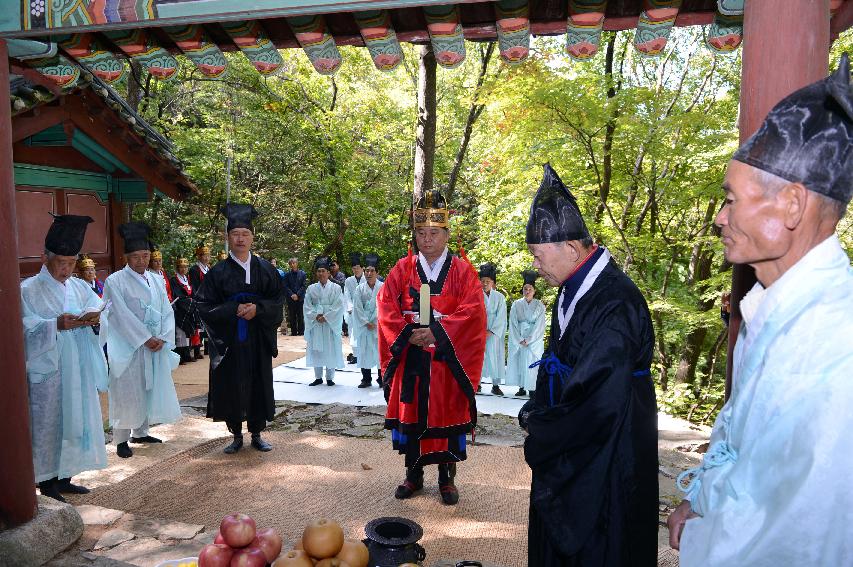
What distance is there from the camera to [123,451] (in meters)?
5.99

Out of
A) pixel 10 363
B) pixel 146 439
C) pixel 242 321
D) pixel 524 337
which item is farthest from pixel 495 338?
pixel 10 363

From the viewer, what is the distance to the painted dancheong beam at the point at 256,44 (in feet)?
12.9

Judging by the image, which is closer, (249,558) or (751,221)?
(751,221)

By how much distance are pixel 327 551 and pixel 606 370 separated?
1.44m

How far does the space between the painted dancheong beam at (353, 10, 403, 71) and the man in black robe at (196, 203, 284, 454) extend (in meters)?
2.64

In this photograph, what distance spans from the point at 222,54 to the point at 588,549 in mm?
3950

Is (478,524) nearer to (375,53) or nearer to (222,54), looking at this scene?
(375,53)

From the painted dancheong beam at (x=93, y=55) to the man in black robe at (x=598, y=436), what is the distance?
361 cm

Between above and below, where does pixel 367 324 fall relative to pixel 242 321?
below

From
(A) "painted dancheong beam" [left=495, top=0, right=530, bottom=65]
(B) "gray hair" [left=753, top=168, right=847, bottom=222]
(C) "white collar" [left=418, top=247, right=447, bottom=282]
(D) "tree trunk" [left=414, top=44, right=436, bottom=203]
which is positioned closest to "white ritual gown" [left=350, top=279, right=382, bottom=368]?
(D) "tree trunk" [left=414, top=44, right=436, bottom=203]

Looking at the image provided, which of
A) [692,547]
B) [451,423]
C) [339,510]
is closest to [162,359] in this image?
[339,510]

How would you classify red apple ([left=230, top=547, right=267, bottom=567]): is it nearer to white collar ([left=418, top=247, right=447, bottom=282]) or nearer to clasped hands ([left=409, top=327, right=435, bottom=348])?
clasped hands ([left=409, top=327, right=435, bottom=348])

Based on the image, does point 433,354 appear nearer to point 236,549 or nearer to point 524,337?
point 236,549

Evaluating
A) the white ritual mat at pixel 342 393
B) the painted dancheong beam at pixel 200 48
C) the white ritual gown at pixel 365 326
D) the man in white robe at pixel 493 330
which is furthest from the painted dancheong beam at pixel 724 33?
the white ritual gown at pixel 365 326
